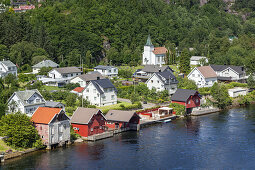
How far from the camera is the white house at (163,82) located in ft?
246

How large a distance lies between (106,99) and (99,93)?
186 centimetres

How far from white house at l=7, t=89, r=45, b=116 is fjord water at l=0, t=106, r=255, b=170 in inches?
385

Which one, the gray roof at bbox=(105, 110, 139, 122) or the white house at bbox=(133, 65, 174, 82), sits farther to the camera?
the white house at bbox=(133, 65, 174, 82)

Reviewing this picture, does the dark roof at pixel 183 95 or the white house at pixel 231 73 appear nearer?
the dark roof at pixel 183 95

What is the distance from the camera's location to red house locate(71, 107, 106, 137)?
51.6 metres

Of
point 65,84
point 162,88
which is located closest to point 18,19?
point 65,84

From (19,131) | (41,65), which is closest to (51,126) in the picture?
(19,131)

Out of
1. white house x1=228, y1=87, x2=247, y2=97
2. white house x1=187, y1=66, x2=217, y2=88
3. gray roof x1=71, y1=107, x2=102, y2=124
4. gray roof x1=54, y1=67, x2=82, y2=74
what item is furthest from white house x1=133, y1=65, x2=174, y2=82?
gray roof x1=71, y1=107, x2=102, y2=124

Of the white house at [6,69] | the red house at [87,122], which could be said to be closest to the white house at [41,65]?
the white house at [6,69]

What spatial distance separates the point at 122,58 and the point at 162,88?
3326 cm

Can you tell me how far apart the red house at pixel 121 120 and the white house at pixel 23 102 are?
9463 mm

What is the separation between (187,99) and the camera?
65.6 m

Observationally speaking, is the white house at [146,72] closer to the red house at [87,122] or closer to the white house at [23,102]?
the white house at [23,102]

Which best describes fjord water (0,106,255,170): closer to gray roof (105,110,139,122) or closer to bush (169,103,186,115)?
gray roof (105,110,139,122)
